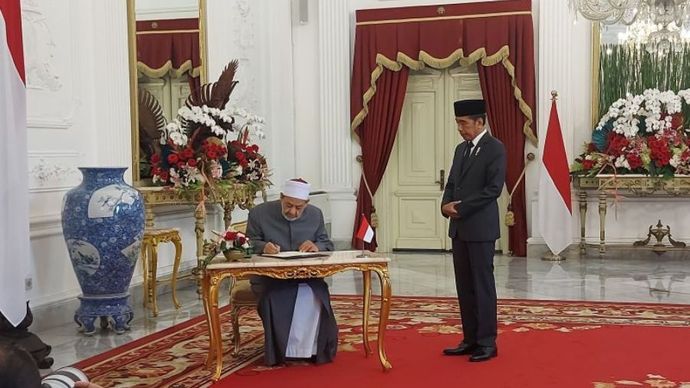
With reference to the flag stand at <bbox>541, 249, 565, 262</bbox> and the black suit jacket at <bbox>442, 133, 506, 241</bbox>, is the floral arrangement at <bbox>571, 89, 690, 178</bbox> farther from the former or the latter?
the black suit jacket at <bbox>442, 133, 506, 241</bbox>

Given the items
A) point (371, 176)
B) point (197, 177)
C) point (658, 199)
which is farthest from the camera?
point (371, 176)

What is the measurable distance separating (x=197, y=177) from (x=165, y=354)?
2358 mm

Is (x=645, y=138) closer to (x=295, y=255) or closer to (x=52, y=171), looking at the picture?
(x=295, y=255)

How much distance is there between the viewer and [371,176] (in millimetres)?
11109

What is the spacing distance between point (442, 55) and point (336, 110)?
5.48 feet

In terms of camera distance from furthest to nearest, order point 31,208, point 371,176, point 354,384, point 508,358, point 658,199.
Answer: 1. point 371,176
2. point 658,199
3. point 31,208
4. point 508,358
5. point 354,384

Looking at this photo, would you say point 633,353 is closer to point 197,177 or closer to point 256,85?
point 197,177

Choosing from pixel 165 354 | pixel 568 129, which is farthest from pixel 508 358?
pixel 568 129

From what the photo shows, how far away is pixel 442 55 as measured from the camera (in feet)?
35.1

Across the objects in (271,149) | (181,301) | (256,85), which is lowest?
(181,301)

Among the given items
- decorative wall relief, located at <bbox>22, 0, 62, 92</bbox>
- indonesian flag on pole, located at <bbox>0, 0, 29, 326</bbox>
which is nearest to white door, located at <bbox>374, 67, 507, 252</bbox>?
decorative wall relief, located at <bbox>22, 0, 62, 92</bbox>

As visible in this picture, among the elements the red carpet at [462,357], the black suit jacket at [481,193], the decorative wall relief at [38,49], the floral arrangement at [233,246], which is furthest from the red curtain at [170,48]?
the black suit jacket at [481,193]

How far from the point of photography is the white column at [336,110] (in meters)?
11.2

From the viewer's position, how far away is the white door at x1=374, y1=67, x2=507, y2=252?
11.0m
